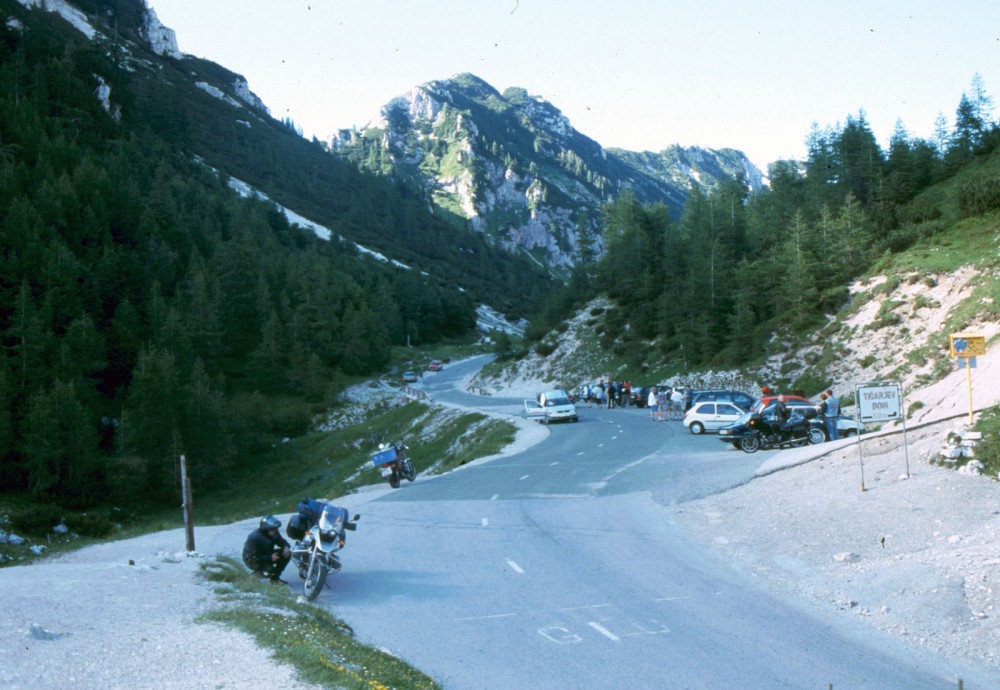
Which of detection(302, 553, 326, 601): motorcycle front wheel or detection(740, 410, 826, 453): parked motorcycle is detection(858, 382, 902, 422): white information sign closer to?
detection(740, 410, 826, 453): parked motorcycle

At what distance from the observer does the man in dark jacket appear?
12086 millimetres

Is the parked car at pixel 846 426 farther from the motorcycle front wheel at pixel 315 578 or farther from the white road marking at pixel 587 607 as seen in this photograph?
the motorcycle front wheel at pixel 315 578

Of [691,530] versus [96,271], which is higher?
[96,271]

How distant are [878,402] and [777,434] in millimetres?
9129

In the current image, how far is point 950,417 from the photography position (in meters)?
17.2

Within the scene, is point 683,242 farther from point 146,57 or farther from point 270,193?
point 146,57

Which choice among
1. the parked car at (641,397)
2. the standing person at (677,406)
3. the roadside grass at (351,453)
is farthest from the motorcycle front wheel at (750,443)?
the parked car at (641,397)

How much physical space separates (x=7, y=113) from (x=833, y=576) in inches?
3961

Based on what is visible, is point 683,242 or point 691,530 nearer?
point 691,530

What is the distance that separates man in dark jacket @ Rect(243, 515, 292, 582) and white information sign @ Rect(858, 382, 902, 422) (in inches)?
496

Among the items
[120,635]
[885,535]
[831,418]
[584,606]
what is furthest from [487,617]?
[831,418]

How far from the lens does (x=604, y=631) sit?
30.1 feet

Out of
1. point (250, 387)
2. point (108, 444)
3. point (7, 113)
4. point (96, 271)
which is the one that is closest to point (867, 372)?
point (108, 444)

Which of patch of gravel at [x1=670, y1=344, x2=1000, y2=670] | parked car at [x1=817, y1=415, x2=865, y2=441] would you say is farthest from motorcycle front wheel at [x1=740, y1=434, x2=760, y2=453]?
patch of gravel at [x1=670, y1=344, x2=1000, y2=670]
